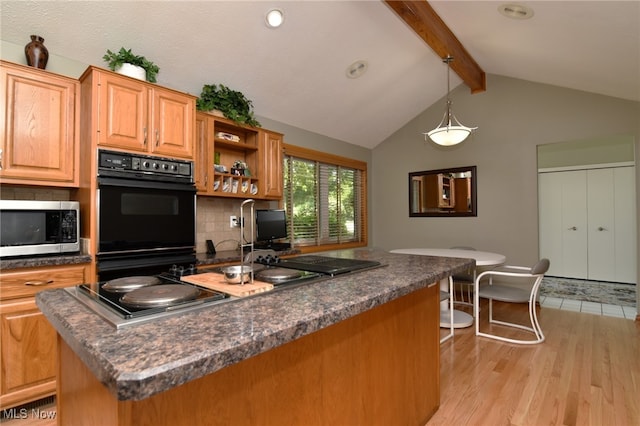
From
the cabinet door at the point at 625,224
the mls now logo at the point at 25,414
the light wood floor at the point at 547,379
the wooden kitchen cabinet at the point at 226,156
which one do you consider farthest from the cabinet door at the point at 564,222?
the mls now logo at the point at 25,414

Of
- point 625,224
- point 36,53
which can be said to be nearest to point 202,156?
point 36,53

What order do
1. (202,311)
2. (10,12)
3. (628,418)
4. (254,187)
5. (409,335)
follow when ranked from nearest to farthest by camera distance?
(202,311) → (409,335) → (628,418) → (10,12) → (254,187)

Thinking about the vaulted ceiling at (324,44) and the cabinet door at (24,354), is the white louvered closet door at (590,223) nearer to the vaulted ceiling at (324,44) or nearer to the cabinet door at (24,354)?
the vaulted ceiling at (324,44)

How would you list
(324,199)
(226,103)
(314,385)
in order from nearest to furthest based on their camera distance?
(314,385)
(226,103)
(324,199)

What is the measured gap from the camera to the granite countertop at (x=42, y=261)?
1.89m

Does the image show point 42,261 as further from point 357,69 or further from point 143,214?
point 357,69

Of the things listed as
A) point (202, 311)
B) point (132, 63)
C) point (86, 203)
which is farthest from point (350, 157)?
point (202, 311)

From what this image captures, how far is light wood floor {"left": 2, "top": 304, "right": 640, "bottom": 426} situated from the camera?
1943mm

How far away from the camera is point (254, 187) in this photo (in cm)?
360

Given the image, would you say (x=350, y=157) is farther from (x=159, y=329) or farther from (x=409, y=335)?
(x=159, y=329)

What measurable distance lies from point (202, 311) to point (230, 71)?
9.23 feet

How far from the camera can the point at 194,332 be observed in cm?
73

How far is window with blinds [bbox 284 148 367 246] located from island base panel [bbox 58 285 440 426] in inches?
110

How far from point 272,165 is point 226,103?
82 cm
